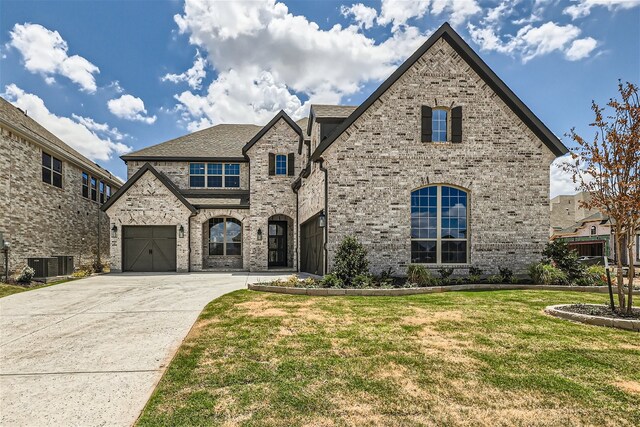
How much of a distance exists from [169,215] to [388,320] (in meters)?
14.8

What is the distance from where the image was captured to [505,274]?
40.7 feet

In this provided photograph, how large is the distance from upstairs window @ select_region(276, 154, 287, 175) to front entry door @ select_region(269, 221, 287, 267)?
3.28m

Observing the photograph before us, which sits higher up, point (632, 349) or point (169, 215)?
point (169, 215)

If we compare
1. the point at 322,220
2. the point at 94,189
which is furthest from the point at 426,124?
the point at 94,189

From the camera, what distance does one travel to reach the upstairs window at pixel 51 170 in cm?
1795

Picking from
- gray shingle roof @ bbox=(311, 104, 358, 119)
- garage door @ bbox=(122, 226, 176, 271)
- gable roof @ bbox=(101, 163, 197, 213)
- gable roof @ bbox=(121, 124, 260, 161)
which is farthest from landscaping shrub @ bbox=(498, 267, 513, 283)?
garage door @ bbox=(122, 226, 176, 271)

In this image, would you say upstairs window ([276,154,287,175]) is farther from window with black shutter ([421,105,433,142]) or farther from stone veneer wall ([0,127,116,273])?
stone veneer wall ([0,127,116,273])

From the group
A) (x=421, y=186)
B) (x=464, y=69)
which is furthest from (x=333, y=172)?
(x=464, y=69)

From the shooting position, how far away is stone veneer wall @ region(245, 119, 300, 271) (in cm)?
1883

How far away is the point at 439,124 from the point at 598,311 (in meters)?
8.09

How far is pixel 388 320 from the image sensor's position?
692cm

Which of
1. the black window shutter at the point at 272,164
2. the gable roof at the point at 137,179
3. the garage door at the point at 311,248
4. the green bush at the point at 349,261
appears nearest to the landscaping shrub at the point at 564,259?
the green bush at the point at 349,261

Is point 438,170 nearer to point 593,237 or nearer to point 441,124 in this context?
point 441,124

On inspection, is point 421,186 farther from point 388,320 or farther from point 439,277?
point 388,320
